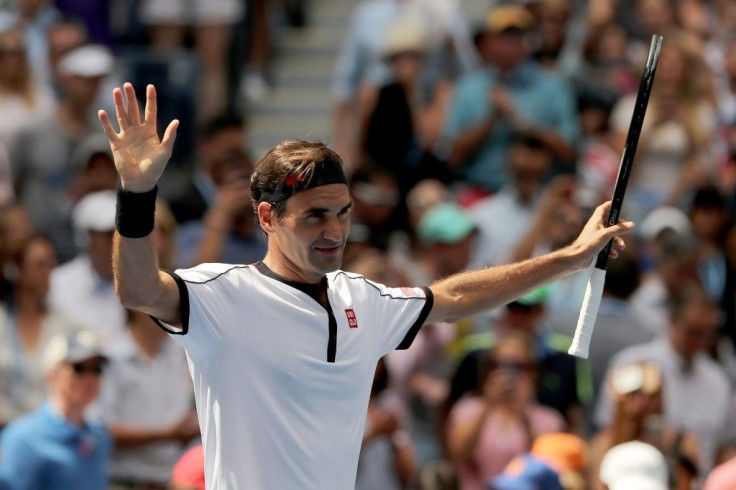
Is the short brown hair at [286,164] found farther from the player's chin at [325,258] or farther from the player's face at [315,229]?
the player's chin at [325,258]

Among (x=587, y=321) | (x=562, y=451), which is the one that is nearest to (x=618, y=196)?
(x=587, y=321)

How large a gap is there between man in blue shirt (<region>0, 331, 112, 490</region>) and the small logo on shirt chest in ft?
10.2

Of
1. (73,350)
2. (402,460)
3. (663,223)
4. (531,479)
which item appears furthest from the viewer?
(663,223)

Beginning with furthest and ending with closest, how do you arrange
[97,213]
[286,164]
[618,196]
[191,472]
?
[97,213] < [191,472] < [618,196] < [286,164]

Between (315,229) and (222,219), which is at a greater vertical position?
(315,229)

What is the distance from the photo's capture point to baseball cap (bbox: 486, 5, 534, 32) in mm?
11562

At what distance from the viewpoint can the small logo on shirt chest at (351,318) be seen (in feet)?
16.9

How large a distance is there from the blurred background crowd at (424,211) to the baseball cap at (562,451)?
0.02 m

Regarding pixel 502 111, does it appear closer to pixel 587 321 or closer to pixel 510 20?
pixel 510 20

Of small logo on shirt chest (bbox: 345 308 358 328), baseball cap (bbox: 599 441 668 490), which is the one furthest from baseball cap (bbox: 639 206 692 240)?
small logo on shirt chest (bbox: 345 308 358 328)

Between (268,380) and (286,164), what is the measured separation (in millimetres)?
701

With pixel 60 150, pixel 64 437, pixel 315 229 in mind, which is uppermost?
pixel 315 229

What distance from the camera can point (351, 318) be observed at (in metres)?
5.16

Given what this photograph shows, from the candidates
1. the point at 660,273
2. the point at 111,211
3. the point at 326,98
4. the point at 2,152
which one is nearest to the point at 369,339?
the point at 111,211
